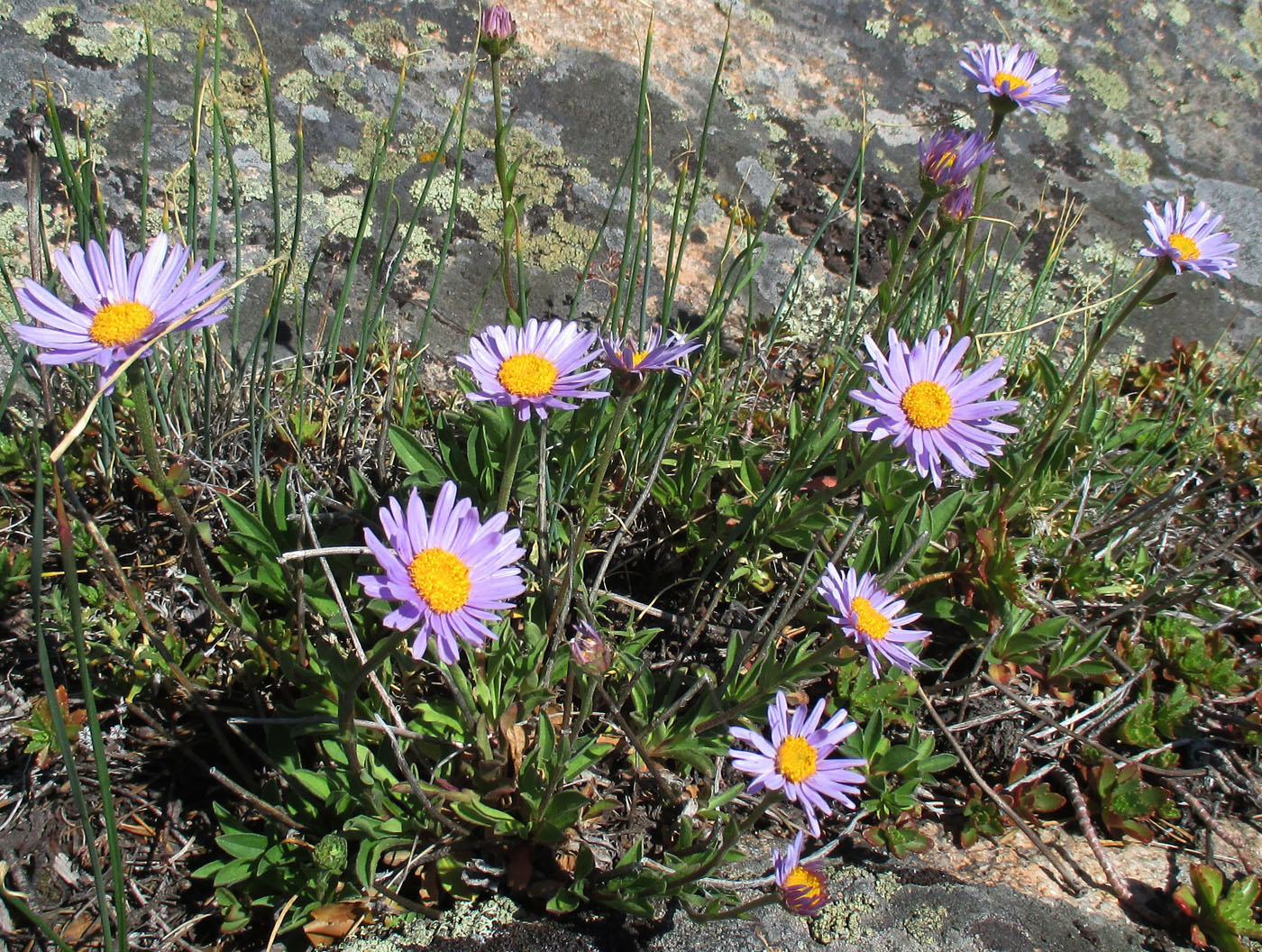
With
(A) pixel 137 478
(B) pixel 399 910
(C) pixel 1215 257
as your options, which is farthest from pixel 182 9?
(C) pixel 1215 257

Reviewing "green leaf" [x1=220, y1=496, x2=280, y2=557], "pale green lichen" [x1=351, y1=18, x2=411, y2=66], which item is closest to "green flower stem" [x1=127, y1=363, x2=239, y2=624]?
"green leaf" [x1=220, y1=496, x2=280, y2=557]

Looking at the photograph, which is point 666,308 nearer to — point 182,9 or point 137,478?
point 137,478

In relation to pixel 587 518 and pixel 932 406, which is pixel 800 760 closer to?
pixel 587 518

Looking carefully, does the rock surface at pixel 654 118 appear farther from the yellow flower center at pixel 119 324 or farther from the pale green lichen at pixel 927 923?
the pale green lichen at pixel 927 923

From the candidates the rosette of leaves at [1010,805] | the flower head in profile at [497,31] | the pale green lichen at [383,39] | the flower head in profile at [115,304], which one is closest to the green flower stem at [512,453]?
the flower head in profile at [115,304]

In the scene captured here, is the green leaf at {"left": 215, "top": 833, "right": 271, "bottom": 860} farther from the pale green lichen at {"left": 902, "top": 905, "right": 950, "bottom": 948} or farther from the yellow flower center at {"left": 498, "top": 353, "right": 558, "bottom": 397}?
the pale green lichen at {"left": 902, "top": 905, "right": 950, "bottom": 948}

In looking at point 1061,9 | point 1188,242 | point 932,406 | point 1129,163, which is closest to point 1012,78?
point 1188,242
